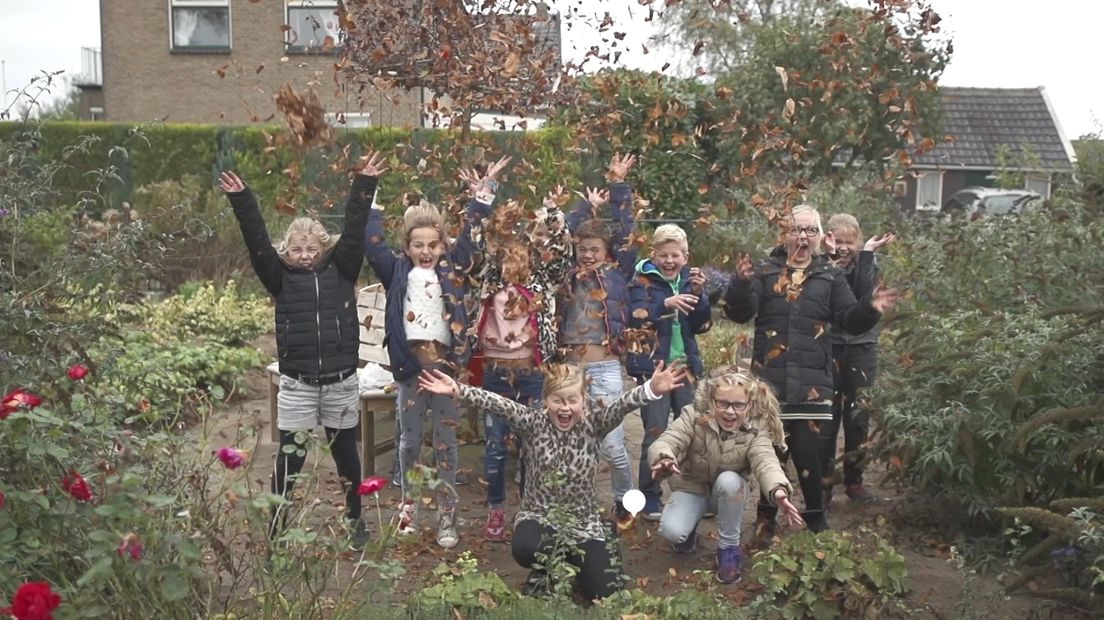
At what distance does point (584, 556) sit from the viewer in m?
4.64

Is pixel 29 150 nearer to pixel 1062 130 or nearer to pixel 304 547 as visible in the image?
pixel 304 547

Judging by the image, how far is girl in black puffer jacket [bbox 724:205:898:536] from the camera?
5.39 meters

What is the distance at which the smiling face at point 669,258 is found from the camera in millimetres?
5801

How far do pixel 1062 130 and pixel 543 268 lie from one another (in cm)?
3387

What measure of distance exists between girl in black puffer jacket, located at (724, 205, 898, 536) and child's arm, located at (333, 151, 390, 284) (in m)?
1.69

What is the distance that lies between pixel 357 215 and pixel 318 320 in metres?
0.49

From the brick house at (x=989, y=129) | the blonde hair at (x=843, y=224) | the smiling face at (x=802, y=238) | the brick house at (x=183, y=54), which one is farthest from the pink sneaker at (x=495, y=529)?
the brick house at (x=989, y=129)

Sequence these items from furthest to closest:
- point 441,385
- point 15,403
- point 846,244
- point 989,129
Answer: point 989,129 < point 846,244 < point 441,385 < point 15,403

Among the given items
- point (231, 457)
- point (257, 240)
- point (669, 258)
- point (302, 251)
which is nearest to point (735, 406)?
point (669, 258)

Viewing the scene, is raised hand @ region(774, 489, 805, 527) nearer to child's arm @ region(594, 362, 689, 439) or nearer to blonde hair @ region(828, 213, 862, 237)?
child's arm @ region(594, 362, 689, 439)

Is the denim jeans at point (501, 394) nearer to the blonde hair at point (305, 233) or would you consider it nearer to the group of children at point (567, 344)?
the group of children at point (567, 344)

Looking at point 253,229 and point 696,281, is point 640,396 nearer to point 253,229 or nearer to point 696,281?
point 696,281

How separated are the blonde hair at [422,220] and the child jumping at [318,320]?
29 centimetres

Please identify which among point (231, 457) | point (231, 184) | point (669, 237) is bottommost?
point (231, 457)
